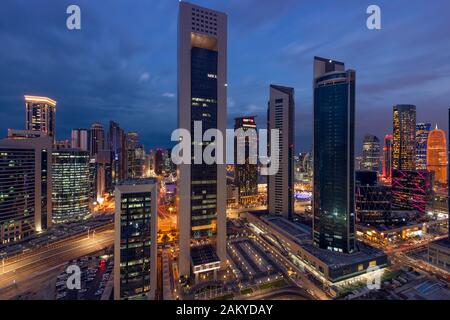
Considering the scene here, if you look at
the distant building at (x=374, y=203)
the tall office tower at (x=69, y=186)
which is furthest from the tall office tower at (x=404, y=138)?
the tall office tower at (x=69, y=186)

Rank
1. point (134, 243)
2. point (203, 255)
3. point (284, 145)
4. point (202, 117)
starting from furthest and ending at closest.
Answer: point (284, 145), point (202, 117), point (203, 255), point (134, 243)

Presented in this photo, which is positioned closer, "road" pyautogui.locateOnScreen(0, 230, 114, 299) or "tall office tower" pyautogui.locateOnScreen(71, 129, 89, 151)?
"road" pyautogui.locateOnScreen(0, 230, 114, 299)

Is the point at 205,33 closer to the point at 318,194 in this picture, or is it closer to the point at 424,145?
the point at 318,194

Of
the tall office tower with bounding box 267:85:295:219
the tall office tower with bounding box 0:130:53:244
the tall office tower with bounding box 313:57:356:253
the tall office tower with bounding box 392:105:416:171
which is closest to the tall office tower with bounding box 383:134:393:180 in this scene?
the tall office tower with bounding box 392:105:416:171

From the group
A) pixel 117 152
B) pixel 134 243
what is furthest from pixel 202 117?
pixel 117 152

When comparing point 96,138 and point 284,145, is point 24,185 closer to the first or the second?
point 284,145

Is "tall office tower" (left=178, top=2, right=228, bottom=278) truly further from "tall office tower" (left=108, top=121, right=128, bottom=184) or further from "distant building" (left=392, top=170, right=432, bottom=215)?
"tall office tower" (left=108, top=121, right=128, bottom=184)
